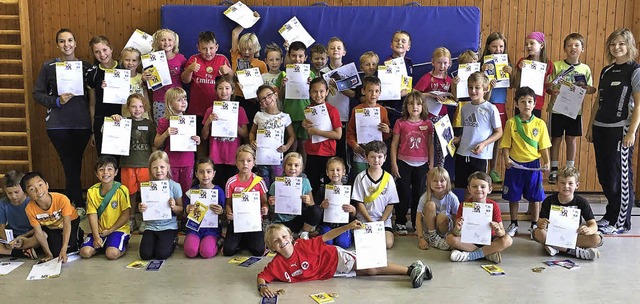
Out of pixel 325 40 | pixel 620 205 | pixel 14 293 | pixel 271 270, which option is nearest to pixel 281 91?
pixel 325 40

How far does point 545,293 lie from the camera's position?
12.4 feet

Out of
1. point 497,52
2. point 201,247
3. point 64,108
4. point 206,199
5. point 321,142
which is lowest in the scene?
point 201,247

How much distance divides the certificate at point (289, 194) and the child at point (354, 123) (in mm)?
713

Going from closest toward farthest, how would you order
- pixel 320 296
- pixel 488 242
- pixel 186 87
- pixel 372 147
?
1. pixel 320 296
2. pixel 488 242
3. pixel 372 147
4. pixel 186 87

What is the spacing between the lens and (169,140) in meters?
5.05

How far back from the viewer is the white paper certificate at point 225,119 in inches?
196

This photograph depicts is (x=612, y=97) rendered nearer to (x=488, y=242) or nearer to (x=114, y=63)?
(x=488, y=242)

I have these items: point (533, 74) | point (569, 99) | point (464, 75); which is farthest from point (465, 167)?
point (569, 99)

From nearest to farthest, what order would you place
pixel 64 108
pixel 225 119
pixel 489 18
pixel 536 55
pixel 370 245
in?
1. pixel 370 245
2. pixel 225 119
3. pixel 64 108
4. pixel 536 55
5. pixel 489 18

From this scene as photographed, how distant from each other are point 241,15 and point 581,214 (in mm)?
3535

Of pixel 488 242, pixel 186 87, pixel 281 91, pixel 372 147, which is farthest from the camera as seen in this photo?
pixel 186 87

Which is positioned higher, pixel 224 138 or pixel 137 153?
pixel 224 138

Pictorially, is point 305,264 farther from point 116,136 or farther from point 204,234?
point 116,136

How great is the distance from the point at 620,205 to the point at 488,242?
1.53 meters
